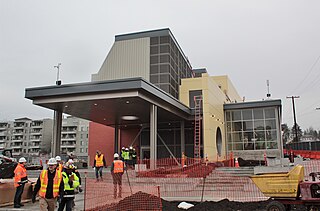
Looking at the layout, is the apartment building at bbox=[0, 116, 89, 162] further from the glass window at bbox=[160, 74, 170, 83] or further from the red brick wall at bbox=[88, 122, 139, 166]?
the glass window at bbox=[160, 74, 170, 83]

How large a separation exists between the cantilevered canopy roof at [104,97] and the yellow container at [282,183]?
11.4 metres

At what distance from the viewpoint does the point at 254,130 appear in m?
32.7

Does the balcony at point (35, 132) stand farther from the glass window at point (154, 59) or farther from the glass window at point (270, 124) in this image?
the glass window at point (270, 124)

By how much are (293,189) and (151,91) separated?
1290cm

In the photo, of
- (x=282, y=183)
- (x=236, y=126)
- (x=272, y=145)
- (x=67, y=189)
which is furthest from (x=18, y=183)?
(x=236, y=126)

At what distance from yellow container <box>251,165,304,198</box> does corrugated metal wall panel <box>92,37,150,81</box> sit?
22.0m

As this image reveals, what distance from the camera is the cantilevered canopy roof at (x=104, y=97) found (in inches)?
797

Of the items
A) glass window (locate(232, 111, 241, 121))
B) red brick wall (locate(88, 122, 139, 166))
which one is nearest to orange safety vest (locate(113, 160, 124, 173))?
red brick wall (locate(88, 122, 139, 166))

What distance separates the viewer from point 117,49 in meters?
32.0

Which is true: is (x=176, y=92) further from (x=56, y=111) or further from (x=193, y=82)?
(x=56, y=111)

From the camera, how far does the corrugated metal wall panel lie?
1214 inches

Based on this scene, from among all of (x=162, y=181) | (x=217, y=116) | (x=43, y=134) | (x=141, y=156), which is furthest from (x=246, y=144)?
(x=43, y=134)

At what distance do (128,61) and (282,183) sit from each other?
24.3m

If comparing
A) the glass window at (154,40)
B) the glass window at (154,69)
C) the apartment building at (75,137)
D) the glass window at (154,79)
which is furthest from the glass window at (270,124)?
the apartment building at (75,137)
